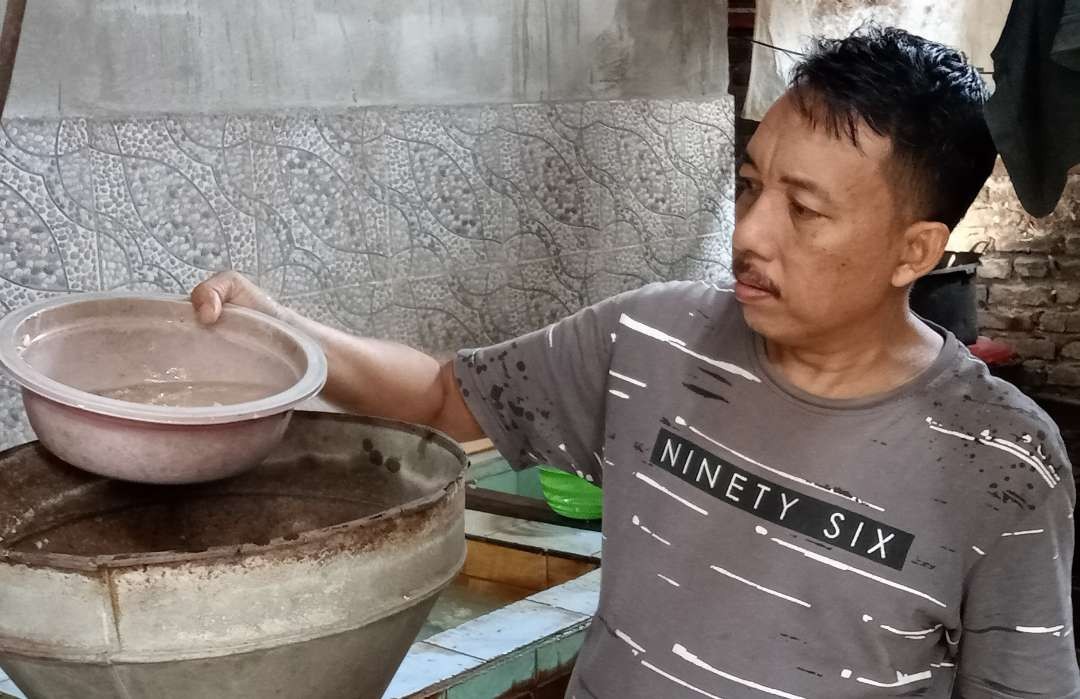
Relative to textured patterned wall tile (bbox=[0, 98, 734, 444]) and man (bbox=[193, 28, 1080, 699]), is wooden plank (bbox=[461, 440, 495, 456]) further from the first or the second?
man (bbox=[193, 28, 1080, 699])

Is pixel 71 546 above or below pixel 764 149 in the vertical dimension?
below

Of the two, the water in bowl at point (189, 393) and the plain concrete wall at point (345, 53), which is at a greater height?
the plain concrete wall at point (345, 53)

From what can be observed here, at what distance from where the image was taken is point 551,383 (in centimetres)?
165

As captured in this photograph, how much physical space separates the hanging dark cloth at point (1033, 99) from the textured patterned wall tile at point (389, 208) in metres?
1.77

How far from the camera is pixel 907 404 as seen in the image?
141 centimetres

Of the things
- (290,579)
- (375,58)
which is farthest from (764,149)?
(375,58)

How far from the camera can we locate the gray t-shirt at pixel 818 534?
4.48ft

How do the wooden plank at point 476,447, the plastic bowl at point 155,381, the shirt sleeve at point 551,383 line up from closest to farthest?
the plastic bowl at point 155,381, the shirt sleeve at point 551,383, the wooden plank at point 476,447

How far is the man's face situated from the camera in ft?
4.40

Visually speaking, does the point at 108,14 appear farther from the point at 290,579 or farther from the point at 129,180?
the point at 290,579

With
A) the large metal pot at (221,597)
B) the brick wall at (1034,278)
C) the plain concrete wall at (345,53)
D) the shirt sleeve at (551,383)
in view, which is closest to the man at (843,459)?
the shirt sleeve at (551,383)

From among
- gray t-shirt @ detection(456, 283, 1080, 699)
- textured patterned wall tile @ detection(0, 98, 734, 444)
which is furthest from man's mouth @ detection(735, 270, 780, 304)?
textured patterned wall tile @ detection(0, 98, 734, 444)

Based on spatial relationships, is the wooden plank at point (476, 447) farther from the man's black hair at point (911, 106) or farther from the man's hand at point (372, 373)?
the man's black hair at point (911, 106)

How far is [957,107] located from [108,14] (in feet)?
5.75
